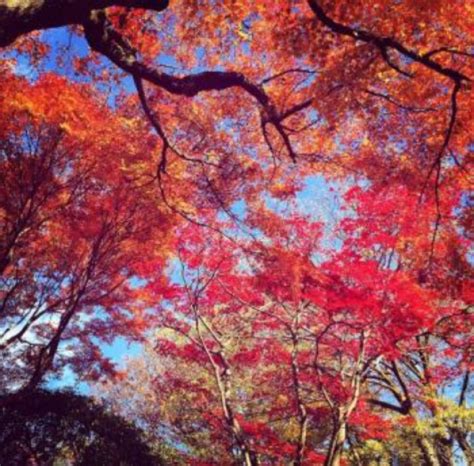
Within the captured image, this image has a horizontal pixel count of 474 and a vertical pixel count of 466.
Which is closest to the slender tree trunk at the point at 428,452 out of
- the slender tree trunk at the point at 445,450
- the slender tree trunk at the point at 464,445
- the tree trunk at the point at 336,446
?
the slender tree trunk at the point at 445,450

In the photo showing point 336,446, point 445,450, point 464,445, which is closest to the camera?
point 336,446

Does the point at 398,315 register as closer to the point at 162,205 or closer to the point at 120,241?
the point at 162,205

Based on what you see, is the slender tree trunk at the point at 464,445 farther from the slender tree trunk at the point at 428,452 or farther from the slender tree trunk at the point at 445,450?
the slender tree trunk at the point at 428,452

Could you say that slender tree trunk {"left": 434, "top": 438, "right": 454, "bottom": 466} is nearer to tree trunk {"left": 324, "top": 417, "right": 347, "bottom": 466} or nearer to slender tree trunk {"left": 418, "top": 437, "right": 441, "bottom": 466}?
slender tree trunk {"left": 418, "top": 437, "right": 441, "bottom": 466}

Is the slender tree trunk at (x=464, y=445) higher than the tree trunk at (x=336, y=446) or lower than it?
higher

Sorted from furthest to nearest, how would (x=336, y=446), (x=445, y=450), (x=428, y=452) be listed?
(x=445, y=450) < (x=428, y=452) < (x=336, y=446)

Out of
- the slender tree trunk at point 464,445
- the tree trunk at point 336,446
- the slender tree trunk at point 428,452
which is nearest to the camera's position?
the tree trunk at point 336,446

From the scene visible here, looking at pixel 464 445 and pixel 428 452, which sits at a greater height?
pixel 464 445

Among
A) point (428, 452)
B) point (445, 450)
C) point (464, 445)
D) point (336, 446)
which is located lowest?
point (336, 446)

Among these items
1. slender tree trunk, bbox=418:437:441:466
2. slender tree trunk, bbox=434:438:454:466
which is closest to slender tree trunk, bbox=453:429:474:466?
slender tree trunk, bbox=434:438:454:466

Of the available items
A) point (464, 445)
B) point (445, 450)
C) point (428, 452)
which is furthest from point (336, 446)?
point (445, 450)

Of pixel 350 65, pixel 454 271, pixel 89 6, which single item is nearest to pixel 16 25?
pixel 89 6

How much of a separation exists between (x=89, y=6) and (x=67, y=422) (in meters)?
7.34

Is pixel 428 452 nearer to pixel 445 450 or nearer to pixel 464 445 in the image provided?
pixel 445 450
